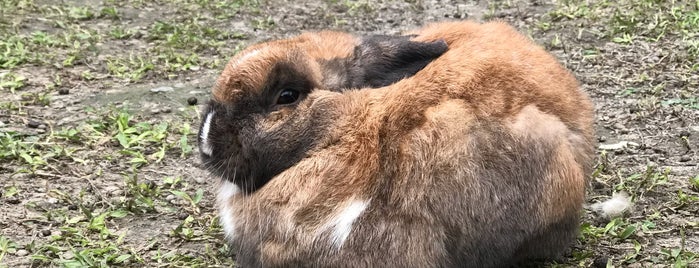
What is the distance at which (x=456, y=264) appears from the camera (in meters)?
2.91

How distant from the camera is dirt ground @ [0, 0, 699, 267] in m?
3.62

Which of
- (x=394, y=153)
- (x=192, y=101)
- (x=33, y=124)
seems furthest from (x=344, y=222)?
(x=33, y=124)

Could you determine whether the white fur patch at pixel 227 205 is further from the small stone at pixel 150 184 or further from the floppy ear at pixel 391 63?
the small stone at pixel 150 184

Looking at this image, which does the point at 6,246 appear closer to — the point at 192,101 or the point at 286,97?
the point at 286,97

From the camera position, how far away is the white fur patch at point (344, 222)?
2797mm

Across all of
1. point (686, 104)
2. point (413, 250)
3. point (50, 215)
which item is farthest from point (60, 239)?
point (686, 104)

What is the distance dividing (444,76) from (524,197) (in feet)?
1.86

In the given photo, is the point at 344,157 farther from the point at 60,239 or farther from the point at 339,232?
the point at 60,239

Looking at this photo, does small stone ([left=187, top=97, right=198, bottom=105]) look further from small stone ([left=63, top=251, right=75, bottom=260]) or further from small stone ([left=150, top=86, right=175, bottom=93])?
small stone ([left=63, top=251, right=75, bottom=260])

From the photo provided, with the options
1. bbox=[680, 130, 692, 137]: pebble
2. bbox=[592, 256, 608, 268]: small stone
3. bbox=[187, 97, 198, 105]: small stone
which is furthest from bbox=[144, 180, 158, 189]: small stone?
bbox=[680, 130, 692, 137]: pebble

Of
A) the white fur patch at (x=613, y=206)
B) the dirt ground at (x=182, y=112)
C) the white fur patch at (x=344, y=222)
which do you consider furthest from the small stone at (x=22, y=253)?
the white fur patch at (x=613, y=206)

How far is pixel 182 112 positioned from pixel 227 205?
2155 millimetres

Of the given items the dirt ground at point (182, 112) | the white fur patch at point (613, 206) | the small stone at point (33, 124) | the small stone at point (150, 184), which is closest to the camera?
the dirt ground at point (182, 112)

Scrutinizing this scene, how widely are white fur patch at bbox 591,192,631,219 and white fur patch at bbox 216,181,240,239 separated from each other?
1862 mm
